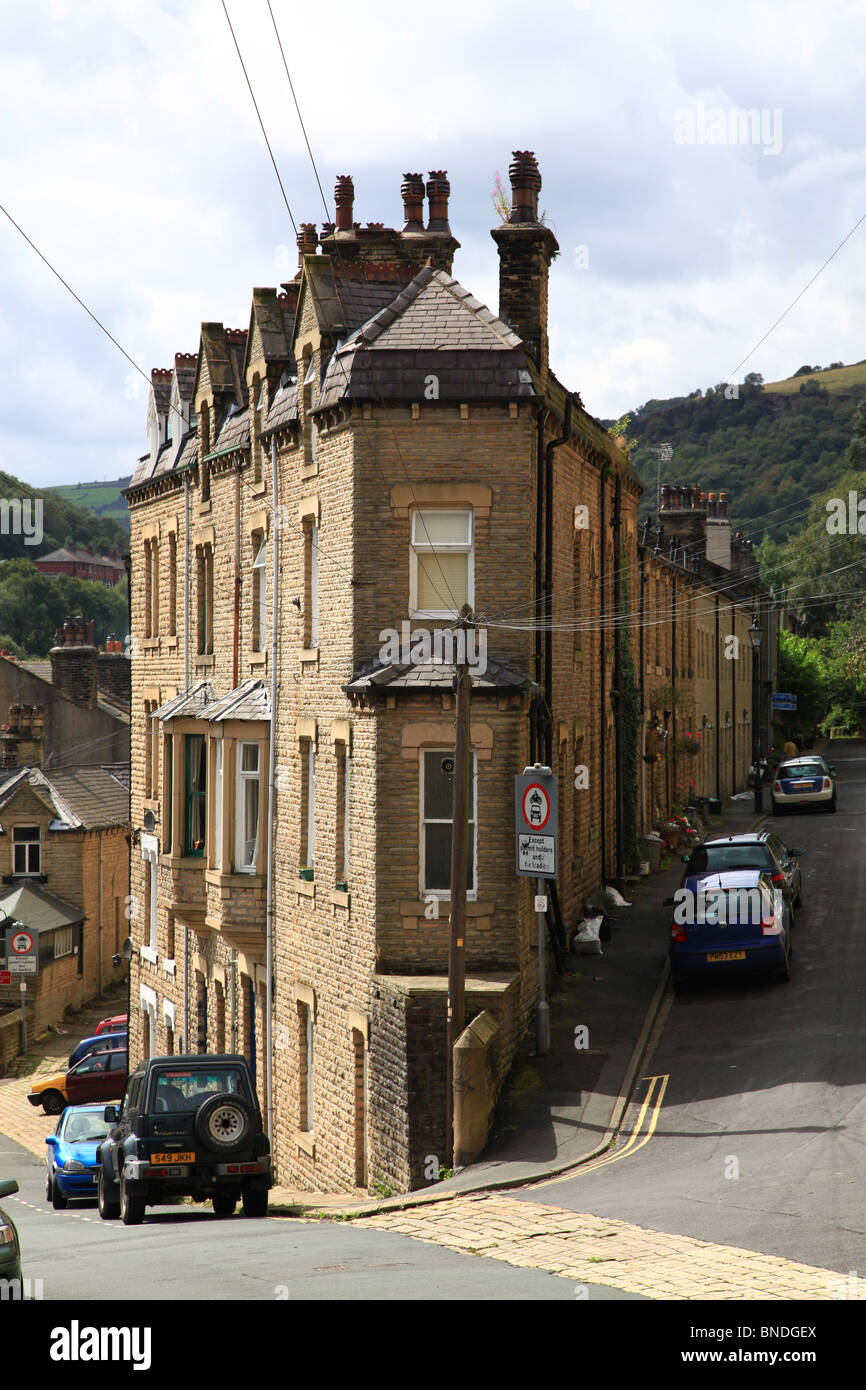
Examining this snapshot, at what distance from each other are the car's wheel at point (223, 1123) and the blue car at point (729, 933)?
280 inches

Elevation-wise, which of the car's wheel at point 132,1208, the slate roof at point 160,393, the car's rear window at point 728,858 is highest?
the slate roof at point 160,393

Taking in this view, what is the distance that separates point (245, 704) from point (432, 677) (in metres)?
5.67

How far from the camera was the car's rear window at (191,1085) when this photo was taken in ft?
55.3

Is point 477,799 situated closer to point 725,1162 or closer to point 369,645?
point 369,645

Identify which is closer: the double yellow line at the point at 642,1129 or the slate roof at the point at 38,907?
the double yellow line at the point at 642,1129

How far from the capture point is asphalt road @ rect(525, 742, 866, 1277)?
11828mm

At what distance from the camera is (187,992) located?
2800 centimetres

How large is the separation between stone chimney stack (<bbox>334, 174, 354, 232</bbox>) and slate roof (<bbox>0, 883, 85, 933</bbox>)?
25423mm

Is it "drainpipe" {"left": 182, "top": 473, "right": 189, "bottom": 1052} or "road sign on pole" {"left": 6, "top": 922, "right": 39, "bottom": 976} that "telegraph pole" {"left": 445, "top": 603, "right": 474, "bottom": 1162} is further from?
"road sign on pole" {"left": 6, "top": 922, "right": 39, "bottom": 976}

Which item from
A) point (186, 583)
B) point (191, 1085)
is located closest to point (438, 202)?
point (186, 583)

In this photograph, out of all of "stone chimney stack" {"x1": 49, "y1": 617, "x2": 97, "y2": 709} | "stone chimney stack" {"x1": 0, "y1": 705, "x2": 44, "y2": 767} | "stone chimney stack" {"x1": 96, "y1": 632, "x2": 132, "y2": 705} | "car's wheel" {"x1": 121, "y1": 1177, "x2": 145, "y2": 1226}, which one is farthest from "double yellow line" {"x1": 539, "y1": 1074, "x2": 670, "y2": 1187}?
"stone chimney stack" {"x1": 96, "y1": 632, "x2": 132, "y2": 705}

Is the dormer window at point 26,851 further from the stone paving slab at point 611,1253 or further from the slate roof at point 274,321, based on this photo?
the stone paving slab at point 611,1253

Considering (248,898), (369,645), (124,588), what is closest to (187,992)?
(248,898)

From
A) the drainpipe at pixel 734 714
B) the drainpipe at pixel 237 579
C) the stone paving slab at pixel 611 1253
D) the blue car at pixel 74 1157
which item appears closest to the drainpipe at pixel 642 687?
the drainpipe at pixel 237 579
